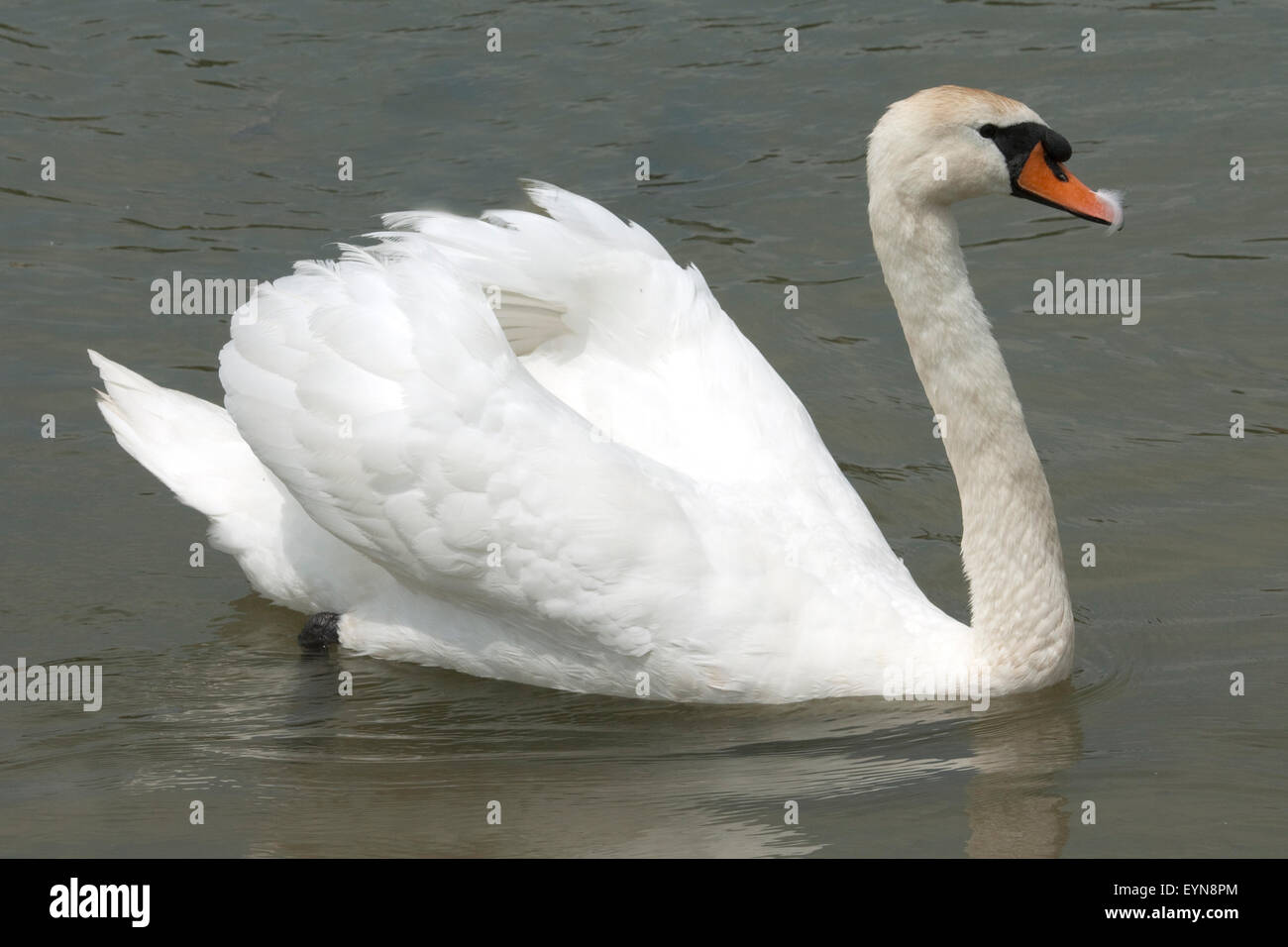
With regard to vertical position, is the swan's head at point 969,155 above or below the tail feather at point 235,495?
above

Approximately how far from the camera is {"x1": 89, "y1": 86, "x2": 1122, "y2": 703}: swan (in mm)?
5758

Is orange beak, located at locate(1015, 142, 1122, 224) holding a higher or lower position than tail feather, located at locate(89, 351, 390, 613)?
higher

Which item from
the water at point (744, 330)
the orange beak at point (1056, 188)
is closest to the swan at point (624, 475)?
the orange beak at point (1056, 188)

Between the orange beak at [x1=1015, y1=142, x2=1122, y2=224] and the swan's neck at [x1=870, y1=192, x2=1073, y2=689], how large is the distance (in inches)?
12.1

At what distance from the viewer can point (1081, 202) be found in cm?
582

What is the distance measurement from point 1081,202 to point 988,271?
11.0 feet

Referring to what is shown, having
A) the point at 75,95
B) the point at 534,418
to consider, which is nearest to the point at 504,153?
the point at 75,95

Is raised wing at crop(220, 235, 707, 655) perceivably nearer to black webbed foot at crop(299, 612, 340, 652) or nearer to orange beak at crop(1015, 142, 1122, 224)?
black webbed foot at crop(299, 612, 340, 652)

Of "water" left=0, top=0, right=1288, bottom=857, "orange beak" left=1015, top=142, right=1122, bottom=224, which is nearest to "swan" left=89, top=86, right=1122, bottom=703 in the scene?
"orange beak" left=1015, top=142, right=1122, bottom=224

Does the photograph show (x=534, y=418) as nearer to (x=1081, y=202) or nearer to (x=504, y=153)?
(x=1081, y=202)

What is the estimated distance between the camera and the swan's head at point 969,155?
5695mm

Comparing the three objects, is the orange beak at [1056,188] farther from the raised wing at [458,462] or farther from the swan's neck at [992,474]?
the raised wing at [458,462]

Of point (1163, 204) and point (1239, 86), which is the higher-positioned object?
point (1239, 86)
